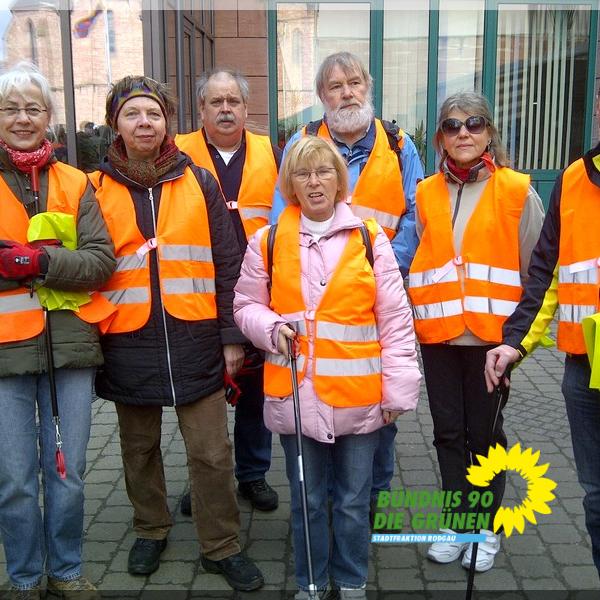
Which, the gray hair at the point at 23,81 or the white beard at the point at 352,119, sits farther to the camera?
the white beard at the point at 352,119

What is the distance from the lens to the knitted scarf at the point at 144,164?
3104 millimetres

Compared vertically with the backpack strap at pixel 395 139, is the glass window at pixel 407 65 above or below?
above

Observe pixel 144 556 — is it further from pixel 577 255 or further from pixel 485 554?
pixel 577 255

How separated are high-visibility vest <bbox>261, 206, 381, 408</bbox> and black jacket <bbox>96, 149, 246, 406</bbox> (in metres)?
0.44

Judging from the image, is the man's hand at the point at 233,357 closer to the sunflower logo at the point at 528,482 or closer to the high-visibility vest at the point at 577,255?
the sunflower logo at the point at 528,482

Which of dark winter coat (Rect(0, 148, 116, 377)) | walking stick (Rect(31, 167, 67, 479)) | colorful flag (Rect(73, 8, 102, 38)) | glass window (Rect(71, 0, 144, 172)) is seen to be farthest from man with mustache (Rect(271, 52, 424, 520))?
colorful flag (Rect(73, 8, 102, 38))

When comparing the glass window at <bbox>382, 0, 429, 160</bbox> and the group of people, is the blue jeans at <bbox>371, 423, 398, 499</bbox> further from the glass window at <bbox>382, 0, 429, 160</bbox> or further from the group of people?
the glass window at <bbox>382, 0, 429, 160</bbox>

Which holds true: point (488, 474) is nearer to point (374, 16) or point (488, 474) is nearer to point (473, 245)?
point (473, 245)

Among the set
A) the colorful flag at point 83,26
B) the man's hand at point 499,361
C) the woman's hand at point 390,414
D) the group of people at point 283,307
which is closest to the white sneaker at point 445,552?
the group of people at point 283,307

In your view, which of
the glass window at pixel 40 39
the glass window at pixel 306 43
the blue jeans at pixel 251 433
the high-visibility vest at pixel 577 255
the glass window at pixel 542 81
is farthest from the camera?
the glass window at pixel 542 81

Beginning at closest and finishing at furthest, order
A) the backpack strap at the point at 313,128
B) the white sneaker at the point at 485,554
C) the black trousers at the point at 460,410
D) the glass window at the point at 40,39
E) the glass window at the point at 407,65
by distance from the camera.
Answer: the black trousers at the point at 460,410
the white sneaker at the point at 485,554
the backpack strap at the point at 313,128
the glass window at the point at 40,39
the glass window at the point at 407,65

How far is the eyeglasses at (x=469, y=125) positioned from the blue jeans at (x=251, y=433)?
1.61 metres

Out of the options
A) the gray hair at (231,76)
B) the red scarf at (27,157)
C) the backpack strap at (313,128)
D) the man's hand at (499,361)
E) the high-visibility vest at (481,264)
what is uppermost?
the gray hair at (231,76)

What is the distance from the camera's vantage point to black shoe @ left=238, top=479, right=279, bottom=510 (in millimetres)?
4031
